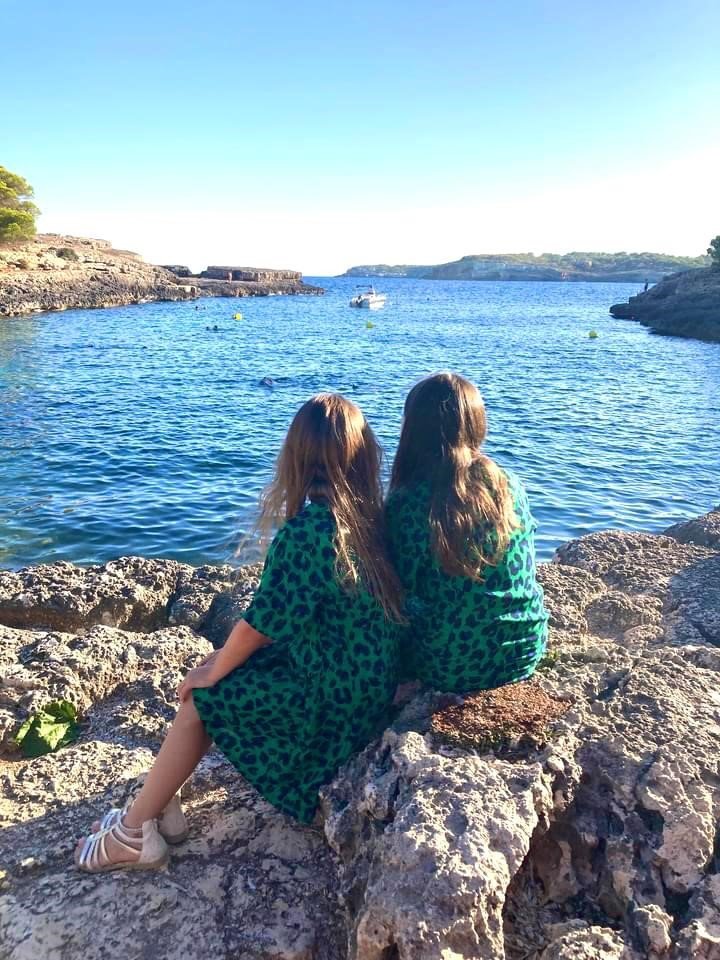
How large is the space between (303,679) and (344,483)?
2.72ft

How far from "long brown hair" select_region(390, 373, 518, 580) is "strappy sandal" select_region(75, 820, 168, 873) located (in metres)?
1.61

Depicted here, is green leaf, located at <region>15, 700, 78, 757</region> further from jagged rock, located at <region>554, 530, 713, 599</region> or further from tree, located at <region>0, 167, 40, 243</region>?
tree, located at <region>0, 167, 40, 243</region>

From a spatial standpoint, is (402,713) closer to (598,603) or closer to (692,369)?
(598,603)

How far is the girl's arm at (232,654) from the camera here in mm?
2920

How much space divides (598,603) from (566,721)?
3138 mm

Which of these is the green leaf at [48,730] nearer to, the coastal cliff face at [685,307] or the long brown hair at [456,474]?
the long brown hair at [456,474]

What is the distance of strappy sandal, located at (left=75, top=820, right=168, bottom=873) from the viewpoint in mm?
2877

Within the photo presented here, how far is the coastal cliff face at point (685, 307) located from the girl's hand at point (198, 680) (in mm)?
43188

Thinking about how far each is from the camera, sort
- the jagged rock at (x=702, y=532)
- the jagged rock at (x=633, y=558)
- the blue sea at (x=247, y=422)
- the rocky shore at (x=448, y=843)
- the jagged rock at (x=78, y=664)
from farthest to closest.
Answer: the blue sea at (x=247, y=422) → the jagged rock at (x=702, y=532) → the jagged rock at (x=633, y=558) → the jagged rock at (x=78, y=664) → the rocky shore at (x=448, y=843)

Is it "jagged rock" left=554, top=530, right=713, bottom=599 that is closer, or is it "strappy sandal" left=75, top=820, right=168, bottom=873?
"strappy sandal" left=75, top=820, right=168, bottom=873

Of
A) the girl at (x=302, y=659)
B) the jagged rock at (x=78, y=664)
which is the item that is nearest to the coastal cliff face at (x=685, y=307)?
the jagged rock at (x=78, y=664)

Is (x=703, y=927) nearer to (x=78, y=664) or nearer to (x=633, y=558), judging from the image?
(x=78, y=664)

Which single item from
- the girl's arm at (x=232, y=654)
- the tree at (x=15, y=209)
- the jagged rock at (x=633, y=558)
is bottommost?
the jagged rock at (x=633, y=558)

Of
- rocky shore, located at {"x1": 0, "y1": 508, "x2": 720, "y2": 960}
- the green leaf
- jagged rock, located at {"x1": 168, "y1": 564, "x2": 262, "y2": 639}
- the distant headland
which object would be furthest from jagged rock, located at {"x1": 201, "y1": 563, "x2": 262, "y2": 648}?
the distant headland
